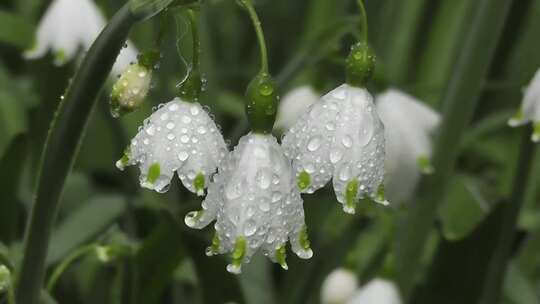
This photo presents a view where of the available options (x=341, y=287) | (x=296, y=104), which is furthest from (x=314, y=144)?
(x=296, y=104)

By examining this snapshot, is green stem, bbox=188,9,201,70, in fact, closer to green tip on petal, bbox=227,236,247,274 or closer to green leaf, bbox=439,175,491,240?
green tip on petal, bbox=227,236,247,274

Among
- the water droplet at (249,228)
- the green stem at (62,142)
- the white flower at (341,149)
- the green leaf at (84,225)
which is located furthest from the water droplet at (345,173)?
the green leaf at (84,225)

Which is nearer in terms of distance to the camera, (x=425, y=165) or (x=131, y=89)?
(x=131, y=89)

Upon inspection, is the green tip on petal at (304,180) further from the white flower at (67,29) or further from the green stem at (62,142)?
the white flower at (67,29)

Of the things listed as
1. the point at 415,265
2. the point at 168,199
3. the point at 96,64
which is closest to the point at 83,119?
the point at 96,64

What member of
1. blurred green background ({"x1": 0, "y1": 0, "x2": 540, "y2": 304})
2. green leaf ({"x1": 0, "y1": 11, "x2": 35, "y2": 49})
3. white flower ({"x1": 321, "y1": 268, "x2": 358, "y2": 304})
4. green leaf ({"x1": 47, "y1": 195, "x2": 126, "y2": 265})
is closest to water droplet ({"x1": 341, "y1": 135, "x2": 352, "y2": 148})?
blurred green background ({"x1": 0, "y1": 0, "x2": 540, "y2": 304})

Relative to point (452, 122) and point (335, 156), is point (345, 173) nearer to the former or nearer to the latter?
point (335, 156)

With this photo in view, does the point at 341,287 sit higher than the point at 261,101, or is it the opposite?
the point at 261,101

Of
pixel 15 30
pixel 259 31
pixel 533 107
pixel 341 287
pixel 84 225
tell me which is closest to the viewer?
pixel 259 31

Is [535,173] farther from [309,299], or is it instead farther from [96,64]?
[96,64]
